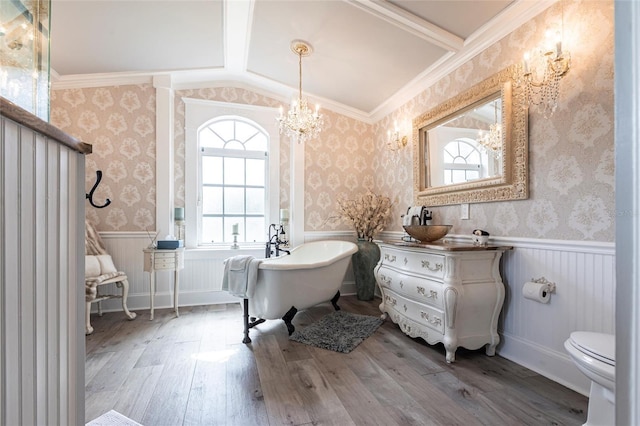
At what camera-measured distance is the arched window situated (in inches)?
147

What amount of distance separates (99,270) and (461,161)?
3.62 metres

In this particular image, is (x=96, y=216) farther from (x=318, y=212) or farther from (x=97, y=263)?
(x=318, y=212)

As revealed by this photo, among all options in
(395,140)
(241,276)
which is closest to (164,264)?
(241,276)

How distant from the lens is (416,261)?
2.34m

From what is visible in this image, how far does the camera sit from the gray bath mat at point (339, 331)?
2336mm

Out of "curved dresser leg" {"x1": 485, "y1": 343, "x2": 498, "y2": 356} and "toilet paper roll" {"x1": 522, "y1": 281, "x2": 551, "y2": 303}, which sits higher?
"toilet paper roll" {"x1": 522, "y1": 281, "x2": 551, "y2": 303}

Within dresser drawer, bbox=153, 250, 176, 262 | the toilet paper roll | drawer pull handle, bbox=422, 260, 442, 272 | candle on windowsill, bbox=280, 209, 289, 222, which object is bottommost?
the toilet paper roll

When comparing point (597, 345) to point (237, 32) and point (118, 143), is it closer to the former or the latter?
point (237, 32)

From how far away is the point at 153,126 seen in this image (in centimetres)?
337

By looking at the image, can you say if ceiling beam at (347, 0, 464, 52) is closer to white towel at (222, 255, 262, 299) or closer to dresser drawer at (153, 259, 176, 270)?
white towel at (222, 255, 262, 299)

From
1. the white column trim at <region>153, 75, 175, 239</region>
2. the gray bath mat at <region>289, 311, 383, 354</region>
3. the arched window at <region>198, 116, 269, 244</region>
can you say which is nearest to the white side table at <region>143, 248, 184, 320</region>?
the white column trim at <region>153, 75, 175, 239</region>

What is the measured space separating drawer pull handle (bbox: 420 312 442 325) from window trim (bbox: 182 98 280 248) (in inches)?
92.0

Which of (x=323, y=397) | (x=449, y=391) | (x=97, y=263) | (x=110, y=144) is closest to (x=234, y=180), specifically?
(x=110, y=144)

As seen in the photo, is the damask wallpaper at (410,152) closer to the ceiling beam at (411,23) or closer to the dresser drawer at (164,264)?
the ceiling beam at (411,23)
